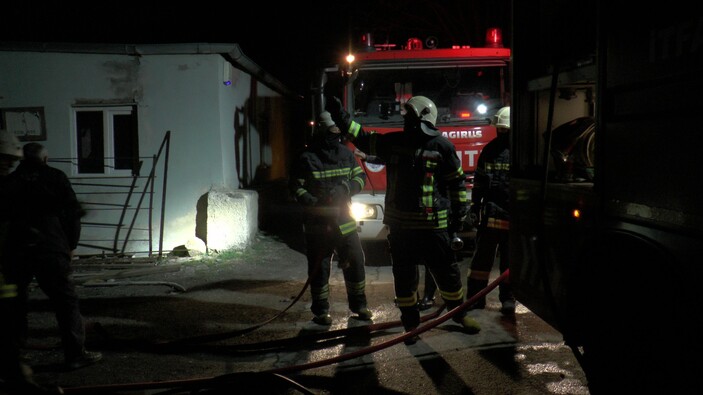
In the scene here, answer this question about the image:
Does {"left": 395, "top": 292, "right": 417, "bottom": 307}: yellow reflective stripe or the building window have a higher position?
the building window

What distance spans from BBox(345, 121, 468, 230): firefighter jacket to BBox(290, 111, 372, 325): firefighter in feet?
2.25

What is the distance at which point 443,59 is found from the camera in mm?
7508

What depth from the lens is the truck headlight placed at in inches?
286

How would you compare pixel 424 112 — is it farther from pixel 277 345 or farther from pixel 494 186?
pixel 277 345

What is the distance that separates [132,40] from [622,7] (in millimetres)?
9845

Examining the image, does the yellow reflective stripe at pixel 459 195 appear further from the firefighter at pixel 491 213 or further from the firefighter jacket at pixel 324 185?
the firefighter jacket at pixel 324 185

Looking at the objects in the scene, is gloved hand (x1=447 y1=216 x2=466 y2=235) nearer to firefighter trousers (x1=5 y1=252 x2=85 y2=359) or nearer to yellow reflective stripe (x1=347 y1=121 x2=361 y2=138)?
yellow reflective stripe (x1=347 y1=121 x2=361 y2=138)

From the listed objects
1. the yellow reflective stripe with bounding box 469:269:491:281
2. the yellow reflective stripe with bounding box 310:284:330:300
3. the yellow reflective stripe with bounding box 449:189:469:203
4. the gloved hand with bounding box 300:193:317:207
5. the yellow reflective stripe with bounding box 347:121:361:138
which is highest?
the yellow reflective stripe with bounding box 347:121:361:138

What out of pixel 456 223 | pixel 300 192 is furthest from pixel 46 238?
pixel 456 223

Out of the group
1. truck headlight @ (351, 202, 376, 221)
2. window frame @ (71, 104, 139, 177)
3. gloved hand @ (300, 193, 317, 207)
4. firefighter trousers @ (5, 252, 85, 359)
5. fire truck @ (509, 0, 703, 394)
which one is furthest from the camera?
window frame @ (71, 104, 139, 177)

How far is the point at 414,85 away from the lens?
7527 millimetres

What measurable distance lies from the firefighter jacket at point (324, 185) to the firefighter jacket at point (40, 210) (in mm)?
1890

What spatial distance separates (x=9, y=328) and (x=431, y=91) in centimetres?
547

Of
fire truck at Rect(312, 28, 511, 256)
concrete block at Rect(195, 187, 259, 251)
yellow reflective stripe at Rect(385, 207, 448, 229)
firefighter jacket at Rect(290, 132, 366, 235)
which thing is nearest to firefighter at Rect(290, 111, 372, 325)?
firefighter jacket at Rect(290, 132, 366, 235)
